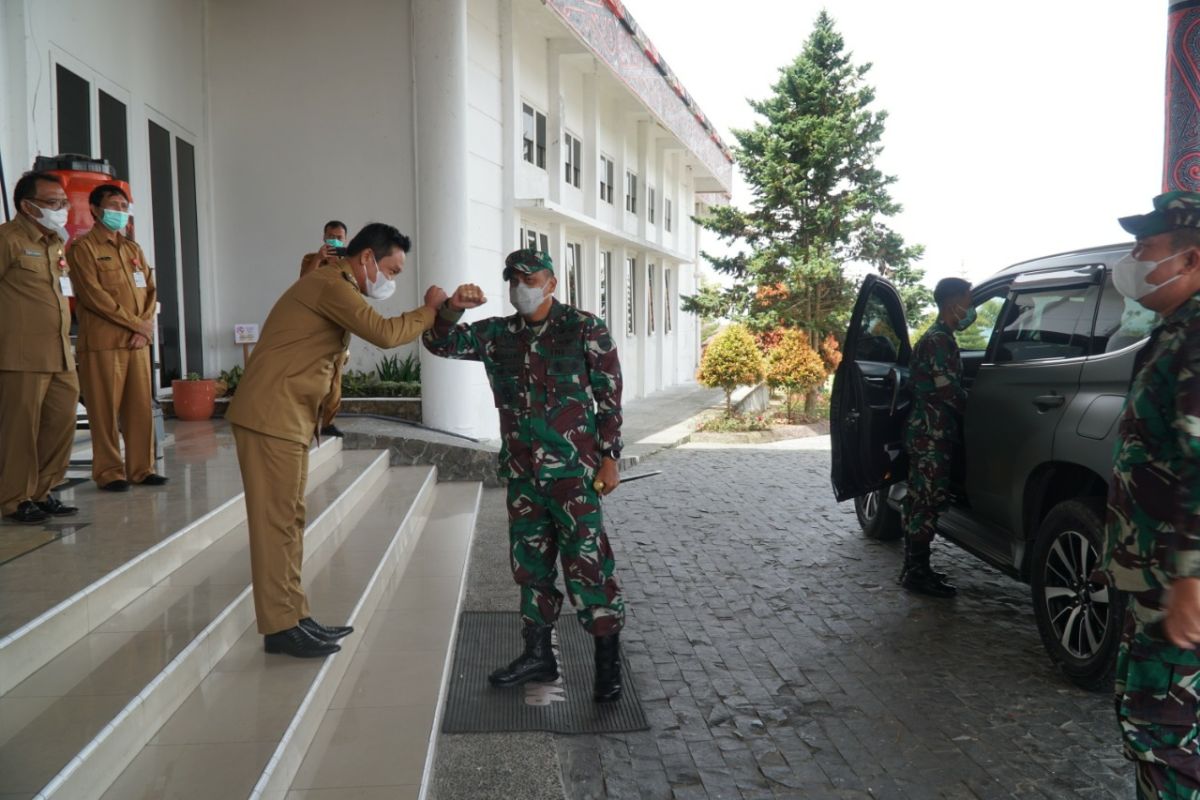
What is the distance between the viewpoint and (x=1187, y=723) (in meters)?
2.50

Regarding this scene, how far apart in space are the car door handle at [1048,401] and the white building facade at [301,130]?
6.56 m

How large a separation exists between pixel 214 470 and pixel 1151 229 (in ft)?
19.9

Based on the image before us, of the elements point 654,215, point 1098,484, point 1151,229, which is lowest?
point 1098,484

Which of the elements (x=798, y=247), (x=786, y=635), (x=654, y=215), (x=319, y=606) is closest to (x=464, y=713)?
(x=319, y=606)

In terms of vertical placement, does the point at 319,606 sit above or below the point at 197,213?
below

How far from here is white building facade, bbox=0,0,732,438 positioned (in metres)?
8.45

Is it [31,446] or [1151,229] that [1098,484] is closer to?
[1151,229]

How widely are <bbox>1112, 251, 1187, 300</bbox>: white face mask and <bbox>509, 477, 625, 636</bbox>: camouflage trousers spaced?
2148 millimetres

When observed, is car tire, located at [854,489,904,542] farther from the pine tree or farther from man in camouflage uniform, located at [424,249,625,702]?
the pine tree

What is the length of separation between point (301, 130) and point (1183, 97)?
9.13 metres

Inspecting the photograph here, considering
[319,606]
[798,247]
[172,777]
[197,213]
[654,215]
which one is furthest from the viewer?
[654,215]

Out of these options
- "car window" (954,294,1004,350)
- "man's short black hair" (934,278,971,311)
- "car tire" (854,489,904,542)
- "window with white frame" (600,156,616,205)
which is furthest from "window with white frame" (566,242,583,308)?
"man's short black hair" (934,278,971,311)

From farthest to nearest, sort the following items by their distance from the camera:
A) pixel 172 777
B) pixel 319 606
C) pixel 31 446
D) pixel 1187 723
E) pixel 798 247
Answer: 1. pixel 798 247
2. pixel 31 446
3. pixel 319 606
4. pixel 172 777
5. pixel 1187 723

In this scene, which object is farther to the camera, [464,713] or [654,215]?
[654,215]
